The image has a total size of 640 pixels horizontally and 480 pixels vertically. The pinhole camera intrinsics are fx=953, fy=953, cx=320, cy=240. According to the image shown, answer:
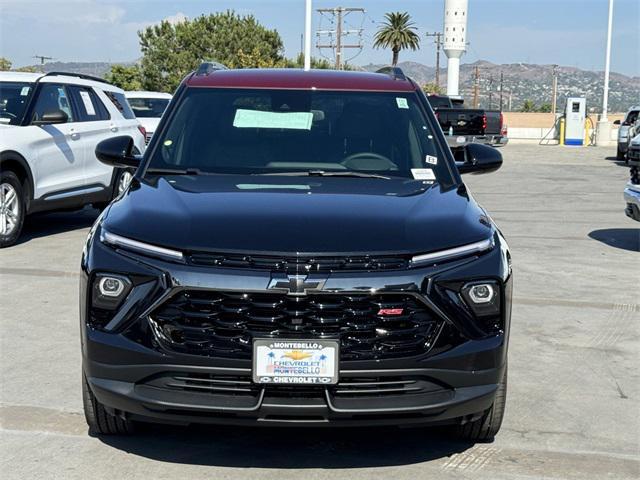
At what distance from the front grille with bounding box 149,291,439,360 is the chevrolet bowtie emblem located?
3cm

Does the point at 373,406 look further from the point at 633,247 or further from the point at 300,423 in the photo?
the point at 633,247

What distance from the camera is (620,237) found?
1207 cm

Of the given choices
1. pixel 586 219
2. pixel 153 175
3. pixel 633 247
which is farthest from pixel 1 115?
pixel 586 219

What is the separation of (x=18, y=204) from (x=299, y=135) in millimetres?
5903

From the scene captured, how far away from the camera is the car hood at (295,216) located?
12.7 ft

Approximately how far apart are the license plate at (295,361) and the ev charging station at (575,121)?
4152 centimetres

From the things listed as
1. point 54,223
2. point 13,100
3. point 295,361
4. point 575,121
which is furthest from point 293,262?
point 575,121

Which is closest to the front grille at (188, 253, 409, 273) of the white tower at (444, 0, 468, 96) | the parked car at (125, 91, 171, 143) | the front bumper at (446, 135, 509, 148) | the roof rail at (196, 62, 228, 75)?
the roof rail at (196, 62, 228, 75)

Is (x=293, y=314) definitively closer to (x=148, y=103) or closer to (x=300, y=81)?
(x=300, y=81)

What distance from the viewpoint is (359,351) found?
12.4ft

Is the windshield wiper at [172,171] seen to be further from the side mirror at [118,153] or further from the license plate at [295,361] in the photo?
the license plate at [295,361]

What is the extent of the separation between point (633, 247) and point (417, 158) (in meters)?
6.82

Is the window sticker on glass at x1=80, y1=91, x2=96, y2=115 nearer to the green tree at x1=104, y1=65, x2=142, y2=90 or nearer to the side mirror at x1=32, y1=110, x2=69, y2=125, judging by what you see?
the side mirror at x1=32, y1=110, x2=69, y2=125

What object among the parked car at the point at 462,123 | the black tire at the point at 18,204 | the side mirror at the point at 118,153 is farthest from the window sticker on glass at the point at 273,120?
the parked car at the point at 462,123
